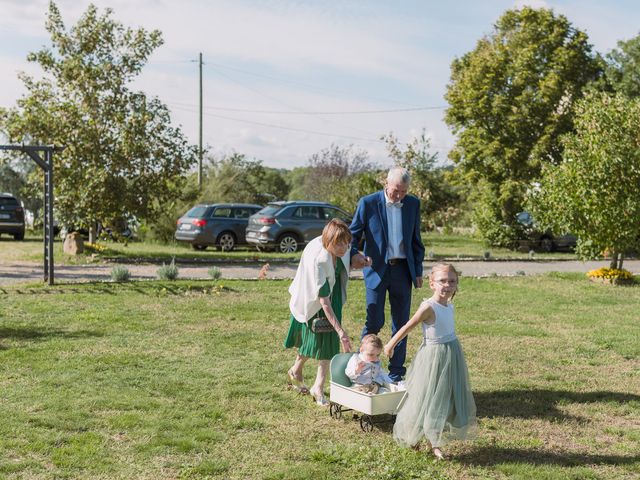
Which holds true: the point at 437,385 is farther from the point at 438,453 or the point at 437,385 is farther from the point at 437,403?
the point at 438,453

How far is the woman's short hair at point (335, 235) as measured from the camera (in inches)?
257

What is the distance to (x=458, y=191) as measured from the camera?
40375 mm

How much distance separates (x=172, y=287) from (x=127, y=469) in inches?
358

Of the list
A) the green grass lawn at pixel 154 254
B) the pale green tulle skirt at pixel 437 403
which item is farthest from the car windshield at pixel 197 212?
the pale green tulle skirt at pixel 437 403

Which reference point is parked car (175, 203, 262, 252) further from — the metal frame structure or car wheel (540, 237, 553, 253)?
car wheel (540, 237, 553, 253)

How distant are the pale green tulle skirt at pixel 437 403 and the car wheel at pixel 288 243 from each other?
18061mm

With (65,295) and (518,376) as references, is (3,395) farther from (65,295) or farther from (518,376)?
(65,295)

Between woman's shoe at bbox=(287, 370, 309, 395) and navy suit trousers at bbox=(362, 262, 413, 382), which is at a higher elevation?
navy suit trousers at bbox=(362, 262, 413, 382)

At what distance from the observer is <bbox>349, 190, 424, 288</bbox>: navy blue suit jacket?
705 centimetres

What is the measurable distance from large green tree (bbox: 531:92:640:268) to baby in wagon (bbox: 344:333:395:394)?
1135cm

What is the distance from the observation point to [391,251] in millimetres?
7051

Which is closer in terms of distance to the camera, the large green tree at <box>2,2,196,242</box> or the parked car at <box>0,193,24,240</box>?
the large green tree at <box>2,2,196,242</box>

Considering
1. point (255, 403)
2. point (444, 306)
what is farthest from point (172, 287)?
point (444, 306)

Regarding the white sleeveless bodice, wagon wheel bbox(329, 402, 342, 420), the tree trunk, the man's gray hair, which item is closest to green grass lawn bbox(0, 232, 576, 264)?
the tree trunk
